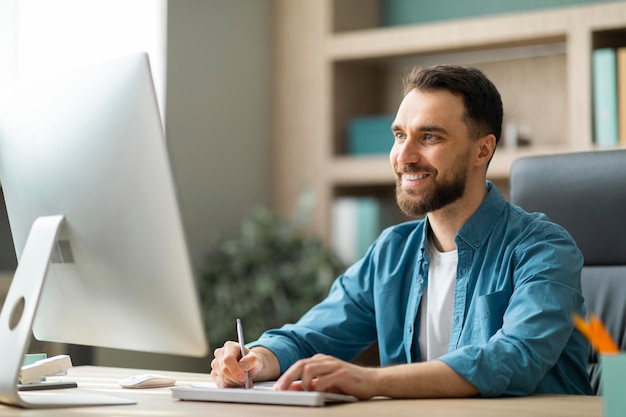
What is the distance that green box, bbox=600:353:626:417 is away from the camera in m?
0.97

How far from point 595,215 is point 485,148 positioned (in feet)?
0.95

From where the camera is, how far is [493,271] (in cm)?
168

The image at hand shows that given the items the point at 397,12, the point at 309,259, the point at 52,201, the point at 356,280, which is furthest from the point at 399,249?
the point at 397,12

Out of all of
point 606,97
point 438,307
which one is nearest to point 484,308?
point 438,307

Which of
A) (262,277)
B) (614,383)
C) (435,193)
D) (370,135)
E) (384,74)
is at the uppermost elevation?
(384,74)

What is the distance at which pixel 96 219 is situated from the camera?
122cm

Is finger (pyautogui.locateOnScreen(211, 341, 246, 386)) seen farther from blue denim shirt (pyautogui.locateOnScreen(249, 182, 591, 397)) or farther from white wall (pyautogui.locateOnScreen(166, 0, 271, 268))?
white wall (pyautogui.locateOnScreen(166, 0, 271, 268))

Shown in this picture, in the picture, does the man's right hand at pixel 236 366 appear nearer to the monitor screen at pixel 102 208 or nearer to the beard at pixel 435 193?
the monitor screen at pixel 102 208

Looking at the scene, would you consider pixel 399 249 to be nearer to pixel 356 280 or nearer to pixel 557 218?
pixel 356 280

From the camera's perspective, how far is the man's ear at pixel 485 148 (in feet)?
6.06

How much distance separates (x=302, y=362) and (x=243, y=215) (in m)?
2.48

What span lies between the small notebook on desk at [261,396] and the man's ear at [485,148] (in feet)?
2.33

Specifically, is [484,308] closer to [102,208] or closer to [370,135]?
[102,208]

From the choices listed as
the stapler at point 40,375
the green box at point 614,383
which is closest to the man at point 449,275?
the stapler at point 40,375
